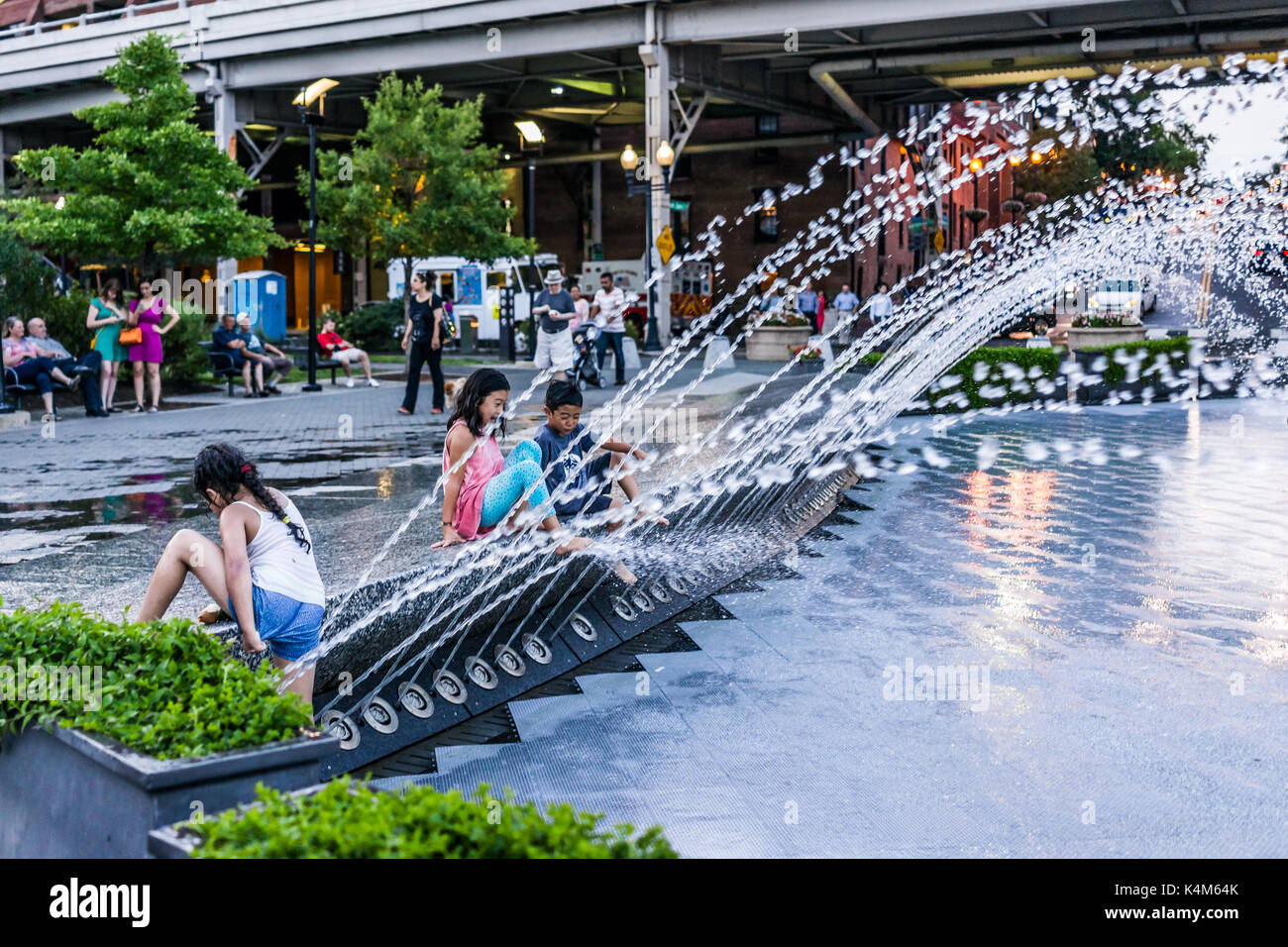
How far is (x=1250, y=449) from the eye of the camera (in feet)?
46.0

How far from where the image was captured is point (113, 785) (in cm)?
327

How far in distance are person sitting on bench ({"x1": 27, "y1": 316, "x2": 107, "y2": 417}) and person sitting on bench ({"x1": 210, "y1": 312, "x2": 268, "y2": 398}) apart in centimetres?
315

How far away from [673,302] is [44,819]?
3616cm

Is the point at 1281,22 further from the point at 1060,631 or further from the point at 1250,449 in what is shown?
the point at 1060,631

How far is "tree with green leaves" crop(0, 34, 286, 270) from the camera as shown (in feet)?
71.5

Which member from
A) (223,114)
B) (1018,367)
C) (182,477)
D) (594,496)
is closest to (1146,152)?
(223,114)

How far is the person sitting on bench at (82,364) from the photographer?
16.8 meters

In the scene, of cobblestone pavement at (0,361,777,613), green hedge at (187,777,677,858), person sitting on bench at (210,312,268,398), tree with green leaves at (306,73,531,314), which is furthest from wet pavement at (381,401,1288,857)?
tree with green leaves at (306,73,531,314)

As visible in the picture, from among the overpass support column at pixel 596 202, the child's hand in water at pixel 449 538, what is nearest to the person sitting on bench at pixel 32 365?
the child's hand in water at pixel 449 538

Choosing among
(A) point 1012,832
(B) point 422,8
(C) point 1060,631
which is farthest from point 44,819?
(B) point 422,8

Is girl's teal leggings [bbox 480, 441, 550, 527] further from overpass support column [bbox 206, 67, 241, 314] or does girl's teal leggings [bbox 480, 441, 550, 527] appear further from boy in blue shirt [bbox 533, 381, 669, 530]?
overpass support column [bbox 206, 67, 241, 314]

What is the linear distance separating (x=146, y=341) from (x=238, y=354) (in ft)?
8.40

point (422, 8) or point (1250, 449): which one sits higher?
point (422, 8)
